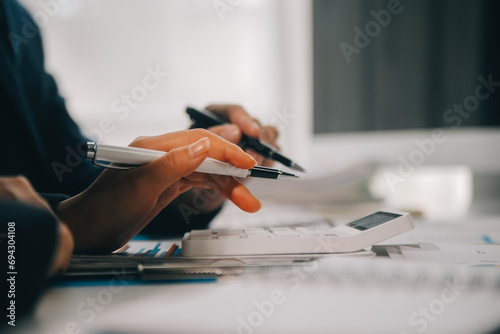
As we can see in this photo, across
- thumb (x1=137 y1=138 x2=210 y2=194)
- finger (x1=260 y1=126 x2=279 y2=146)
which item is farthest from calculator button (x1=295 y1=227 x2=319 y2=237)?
finger (x1=260 y1=126 x2=279 y2=146)

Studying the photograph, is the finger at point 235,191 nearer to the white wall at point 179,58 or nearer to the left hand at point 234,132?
the left hand at point 234,132

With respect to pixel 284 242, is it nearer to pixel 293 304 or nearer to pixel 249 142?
pixel 293 304

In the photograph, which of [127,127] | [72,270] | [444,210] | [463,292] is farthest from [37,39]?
[444,210]

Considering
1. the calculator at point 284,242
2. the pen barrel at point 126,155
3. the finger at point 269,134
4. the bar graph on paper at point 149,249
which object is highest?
the pen barrel at point 126,155

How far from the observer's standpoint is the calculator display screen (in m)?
0.31

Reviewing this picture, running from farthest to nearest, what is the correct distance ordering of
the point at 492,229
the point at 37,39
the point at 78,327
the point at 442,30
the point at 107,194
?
the point at 442,30, the point at 37,39, the point at 492,229, the point at 107,194, the point at 78,327

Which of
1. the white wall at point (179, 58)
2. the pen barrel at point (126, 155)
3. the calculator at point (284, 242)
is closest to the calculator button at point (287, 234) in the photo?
the calculator at point (284, 242)

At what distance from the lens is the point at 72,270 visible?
0.79 ft

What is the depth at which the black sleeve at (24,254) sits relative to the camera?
19cm

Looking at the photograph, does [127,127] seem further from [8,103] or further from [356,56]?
[356,56]

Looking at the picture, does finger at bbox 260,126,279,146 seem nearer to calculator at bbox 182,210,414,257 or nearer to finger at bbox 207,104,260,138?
finger at bbox 207,104,260,138

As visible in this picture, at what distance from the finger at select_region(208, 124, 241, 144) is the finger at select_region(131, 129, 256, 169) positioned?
0.15 meters

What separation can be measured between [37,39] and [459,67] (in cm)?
80

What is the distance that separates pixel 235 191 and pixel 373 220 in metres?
0.13
